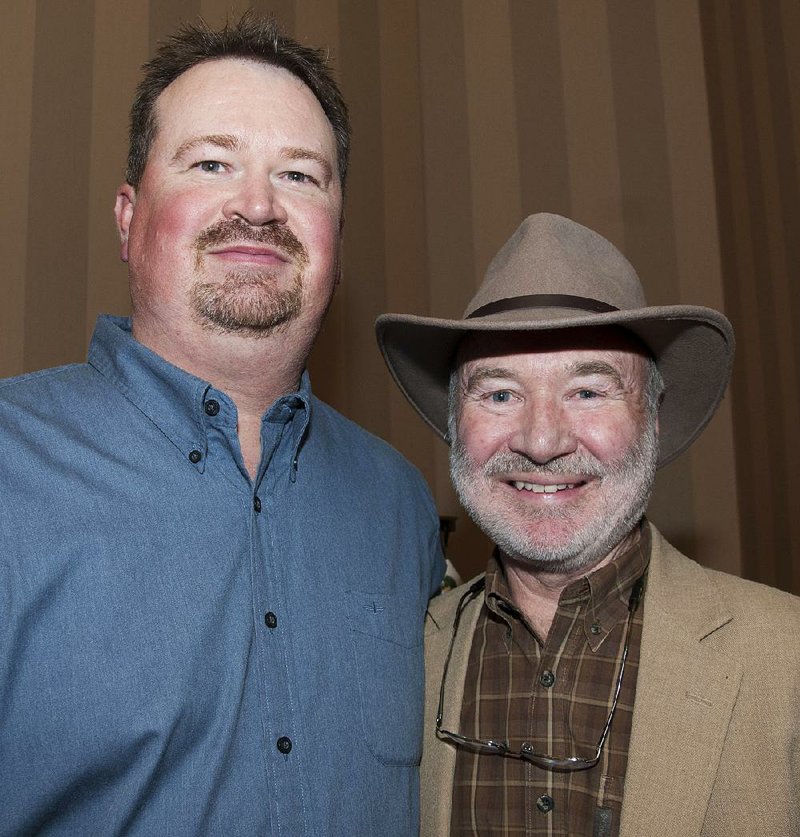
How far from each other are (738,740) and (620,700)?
0.61ft

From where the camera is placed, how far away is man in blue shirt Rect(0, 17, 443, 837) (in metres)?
1.16

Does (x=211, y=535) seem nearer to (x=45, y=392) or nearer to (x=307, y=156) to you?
(x=45, y=392)

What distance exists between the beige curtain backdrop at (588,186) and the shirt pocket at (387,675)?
55.1 inches

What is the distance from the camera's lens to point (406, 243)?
326 cm

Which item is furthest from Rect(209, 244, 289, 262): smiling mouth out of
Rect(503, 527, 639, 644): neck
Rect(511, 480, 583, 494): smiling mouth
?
Rect(503, 527, 639, 644): neck

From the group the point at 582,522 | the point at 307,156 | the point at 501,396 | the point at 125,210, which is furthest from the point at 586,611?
the point at 125,210

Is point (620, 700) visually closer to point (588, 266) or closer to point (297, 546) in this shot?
point (297, 546)

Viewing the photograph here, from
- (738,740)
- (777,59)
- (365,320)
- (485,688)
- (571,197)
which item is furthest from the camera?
(777,59)

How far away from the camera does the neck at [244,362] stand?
140cm

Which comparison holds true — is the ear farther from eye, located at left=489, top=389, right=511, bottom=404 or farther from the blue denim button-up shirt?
eye, located at left=489, top=389, right=511, bottom=404

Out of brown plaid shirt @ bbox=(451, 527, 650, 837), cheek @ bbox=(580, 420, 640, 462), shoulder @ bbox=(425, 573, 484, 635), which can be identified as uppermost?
cheek @ bbox=(580, 420, 640, 462)

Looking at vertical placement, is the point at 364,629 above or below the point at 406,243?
below

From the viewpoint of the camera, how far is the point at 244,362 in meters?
1.42

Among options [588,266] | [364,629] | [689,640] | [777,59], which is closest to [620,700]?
[689,640]
